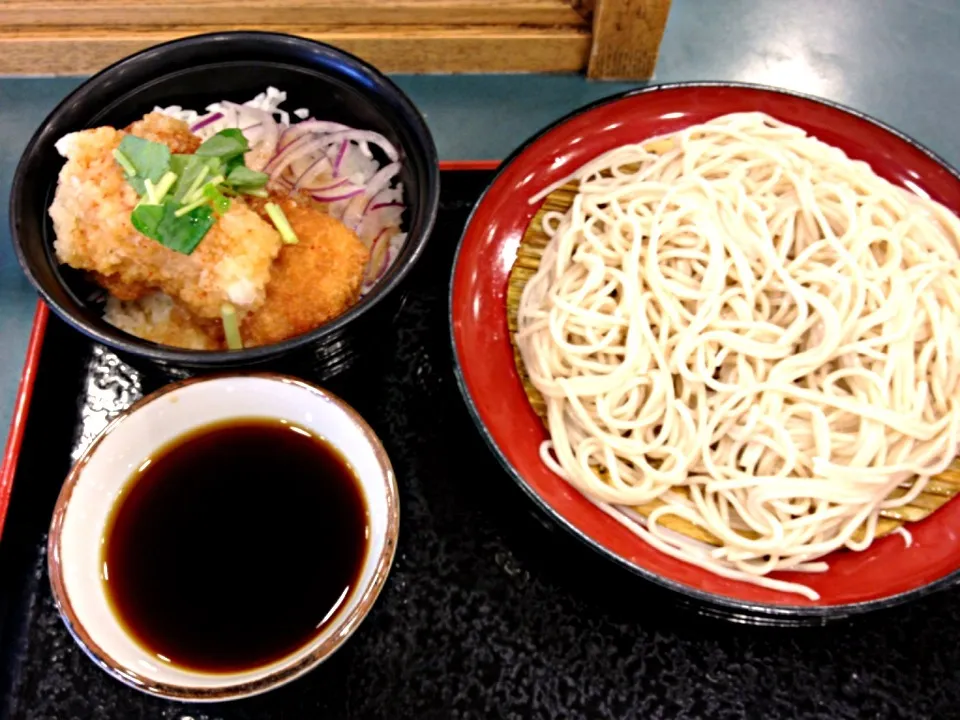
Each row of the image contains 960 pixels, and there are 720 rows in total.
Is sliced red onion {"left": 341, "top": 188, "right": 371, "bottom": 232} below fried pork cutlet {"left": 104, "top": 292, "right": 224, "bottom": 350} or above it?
above

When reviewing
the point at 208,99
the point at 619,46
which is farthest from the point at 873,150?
the point at 208,99

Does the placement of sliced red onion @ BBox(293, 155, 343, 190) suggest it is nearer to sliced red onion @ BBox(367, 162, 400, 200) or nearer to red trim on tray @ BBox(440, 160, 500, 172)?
sliced red onion @ BBox(367, 162, 400, 200)

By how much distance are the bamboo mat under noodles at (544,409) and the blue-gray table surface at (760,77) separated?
56 cm

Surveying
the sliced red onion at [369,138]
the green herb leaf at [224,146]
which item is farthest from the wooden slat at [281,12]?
the green herb leaf at [224,146]

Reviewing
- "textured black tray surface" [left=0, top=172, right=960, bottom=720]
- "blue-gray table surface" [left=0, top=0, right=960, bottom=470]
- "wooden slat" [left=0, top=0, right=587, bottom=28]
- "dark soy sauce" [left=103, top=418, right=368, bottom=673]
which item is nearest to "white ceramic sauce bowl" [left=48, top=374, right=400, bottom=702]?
"dark soy sauce" [left=103, top=418, right=368, bottom=673]

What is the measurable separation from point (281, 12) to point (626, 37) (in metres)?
0.96

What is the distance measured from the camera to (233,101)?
178cm

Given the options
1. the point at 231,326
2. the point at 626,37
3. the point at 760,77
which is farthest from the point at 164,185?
the point at 760,77

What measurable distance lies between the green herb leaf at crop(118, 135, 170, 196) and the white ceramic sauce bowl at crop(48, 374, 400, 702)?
15.8 inches

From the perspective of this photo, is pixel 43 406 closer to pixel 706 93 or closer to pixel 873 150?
pixel 706 93

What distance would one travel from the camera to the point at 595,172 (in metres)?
1.77

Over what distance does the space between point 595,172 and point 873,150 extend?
25.0 inches

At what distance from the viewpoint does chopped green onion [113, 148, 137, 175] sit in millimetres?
1457

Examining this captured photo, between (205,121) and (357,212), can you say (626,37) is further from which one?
(205,121)
